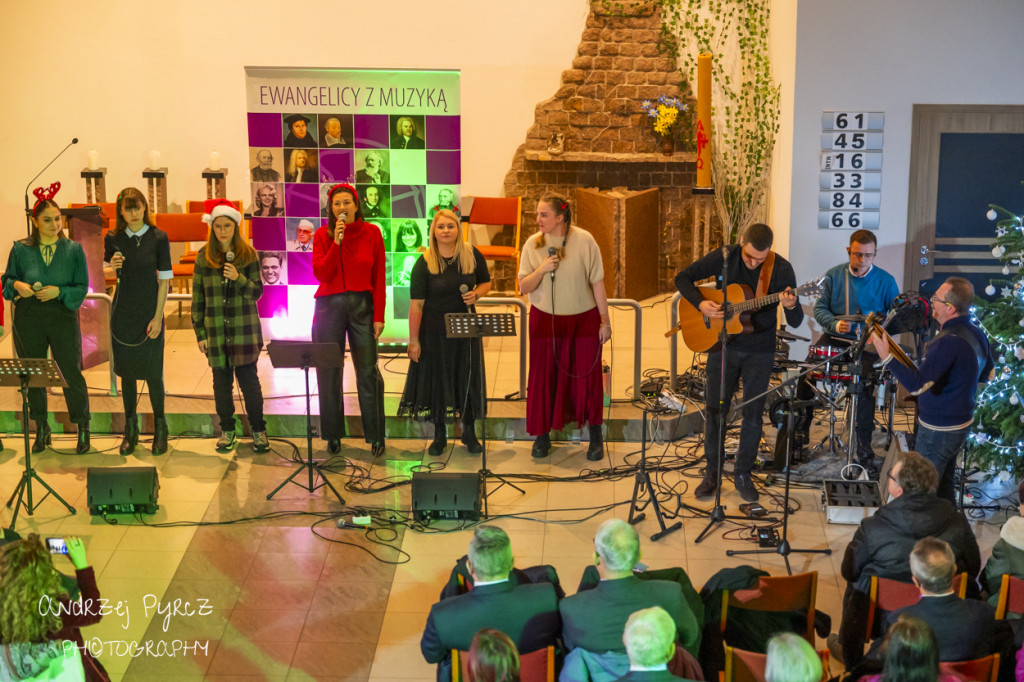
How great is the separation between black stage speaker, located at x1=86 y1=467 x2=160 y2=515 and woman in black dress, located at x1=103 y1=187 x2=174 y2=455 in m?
0.99

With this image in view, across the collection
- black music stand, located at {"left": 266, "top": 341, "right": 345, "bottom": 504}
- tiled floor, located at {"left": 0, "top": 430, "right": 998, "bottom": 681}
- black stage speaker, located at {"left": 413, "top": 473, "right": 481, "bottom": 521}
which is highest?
black music stand, located at {"left": 266, "top": 341, "right": 345, "bottom": 504}

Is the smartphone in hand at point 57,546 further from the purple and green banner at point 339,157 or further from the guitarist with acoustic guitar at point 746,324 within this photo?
the purple and green banner at point 339,157

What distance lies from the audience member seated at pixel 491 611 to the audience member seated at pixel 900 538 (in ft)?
4.96

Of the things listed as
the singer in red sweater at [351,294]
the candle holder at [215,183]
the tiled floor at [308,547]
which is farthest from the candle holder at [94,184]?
the singer in red sweater at [351,294]

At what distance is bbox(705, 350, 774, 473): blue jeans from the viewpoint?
264 inches

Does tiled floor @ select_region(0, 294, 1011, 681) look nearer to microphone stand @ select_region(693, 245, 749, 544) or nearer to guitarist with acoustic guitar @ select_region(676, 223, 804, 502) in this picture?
microphone stand @ select_region(693, 245, 749, 544)

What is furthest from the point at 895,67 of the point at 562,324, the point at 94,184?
the point at 94,184

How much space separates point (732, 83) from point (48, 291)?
670 cm

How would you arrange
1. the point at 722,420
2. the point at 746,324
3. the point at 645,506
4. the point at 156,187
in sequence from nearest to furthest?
the point at 722,420, the point at 746,324, the point at 645,506, the point at 156,187

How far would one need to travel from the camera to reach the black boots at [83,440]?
7617 mm

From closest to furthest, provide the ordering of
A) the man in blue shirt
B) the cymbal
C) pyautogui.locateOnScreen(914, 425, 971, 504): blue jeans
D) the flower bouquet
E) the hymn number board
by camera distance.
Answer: the man in blue shirt, pyautogui.locateOnScreen(914, 425, 971, 504): blue jeans, the cymbal, the hymn number board, the flower bouquet

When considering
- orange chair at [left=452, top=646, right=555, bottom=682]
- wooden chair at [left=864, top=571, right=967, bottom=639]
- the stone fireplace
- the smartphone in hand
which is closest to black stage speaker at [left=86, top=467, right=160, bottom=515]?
the smartphone in hand

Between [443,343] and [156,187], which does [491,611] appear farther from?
[156,187]

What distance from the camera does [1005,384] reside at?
661 centimetres
